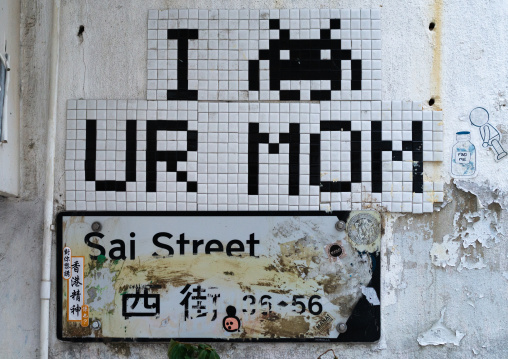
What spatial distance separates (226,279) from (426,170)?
1.31 m

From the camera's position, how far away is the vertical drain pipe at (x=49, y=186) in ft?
9.44

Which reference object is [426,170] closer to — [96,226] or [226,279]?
[226,279]

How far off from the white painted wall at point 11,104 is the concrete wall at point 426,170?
0.06m

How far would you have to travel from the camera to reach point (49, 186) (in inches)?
115

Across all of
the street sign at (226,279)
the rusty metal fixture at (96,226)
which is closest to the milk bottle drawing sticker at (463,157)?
the street sign at (226,279)

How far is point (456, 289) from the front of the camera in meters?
2.91

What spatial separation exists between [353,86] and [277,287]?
1.24 m

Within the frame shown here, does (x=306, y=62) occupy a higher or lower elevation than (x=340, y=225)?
higher

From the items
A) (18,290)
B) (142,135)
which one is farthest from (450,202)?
(18,290)

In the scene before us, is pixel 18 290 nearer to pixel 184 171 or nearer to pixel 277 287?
pixel 184 171

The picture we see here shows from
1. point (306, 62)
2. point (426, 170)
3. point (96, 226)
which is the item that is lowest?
point (96, 226)

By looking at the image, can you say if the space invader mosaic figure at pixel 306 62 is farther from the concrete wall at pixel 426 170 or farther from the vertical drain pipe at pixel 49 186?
the vertical drain pipe at pixel 49 186

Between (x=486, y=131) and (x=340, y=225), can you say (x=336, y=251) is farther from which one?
(x=486, y=131)

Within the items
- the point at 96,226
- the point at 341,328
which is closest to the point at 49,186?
the point at 96,226
